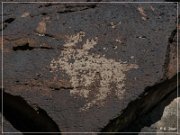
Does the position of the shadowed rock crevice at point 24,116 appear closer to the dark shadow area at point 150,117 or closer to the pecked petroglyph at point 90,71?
the pecked petroglyph at point 90,71

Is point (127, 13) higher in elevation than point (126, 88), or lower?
higher

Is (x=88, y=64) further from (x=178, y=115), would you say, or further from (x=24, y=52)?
(x=178, y=115)

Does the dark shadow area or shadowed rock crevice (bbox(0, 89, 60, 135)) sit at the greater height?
shadowed rock crevice (bbox(0, 89, 60, 135))

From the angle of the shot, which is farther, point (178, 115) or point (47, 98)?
point (178, 115)

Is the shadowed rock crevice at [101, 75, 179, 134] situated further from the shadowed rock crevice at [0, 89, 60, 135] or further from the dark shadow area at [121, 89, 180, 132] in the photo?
the shadowed rock crevice at [0, 89, 60, 135]

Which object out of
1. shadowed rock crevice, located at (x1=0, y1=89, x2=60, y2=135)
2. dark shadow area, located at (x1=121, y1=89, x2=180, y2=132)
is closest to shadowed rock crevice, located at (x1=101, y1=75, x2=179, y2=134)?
dark shadow area, located at (x1=121, y1=89, x2=180, y2=132)

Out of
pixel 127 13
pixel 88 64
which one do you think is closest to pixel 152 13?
pixel 127 13

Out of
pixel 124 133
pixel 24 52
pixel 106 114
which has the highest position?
pixel 24 52
